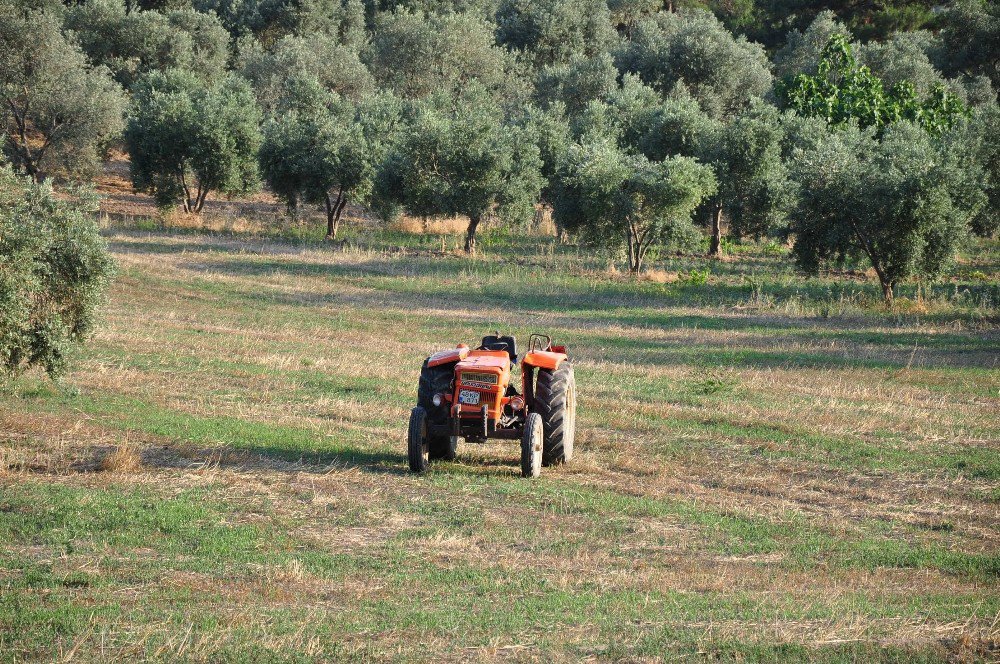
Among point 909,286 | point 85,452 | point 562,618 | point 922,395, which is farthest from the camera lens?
point 909,286

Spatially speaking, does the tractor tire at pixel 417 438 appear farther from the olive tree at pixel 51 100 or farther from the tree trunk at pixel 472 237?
the olive tree at pixel 51 100

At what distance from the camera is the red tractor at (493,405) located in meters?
14.1

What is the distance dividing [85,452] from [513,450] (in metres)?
6.19

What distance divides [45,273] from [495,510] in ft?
26.6

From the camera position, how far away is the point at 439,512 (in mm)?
12445

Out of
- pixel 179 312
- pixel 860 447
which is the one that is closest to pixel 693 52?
pixel 179 312

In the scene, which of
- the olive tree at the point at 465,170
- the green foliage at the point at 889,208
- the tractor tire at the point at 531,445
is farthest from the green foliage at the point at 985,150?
the tractor tire at the point at 531,445

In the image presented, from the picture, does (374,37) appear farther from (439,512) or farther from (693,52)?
(439,512)

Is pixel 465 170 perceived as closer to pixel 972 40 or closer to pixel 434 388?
pixel 434 388

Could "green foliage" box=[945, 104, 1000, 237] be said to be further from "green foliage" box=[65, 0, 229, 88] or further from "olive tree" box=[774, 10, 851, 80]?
"green foliage" box=[65, 0, 229, 88]

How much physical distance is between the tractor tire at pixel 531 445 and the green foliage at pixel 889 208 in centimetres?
2736

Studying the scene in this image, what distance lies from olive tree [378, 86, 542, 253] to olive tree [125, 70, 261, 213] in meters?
9.29

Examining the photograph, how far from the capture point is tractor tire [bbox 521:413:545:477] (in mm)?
14070

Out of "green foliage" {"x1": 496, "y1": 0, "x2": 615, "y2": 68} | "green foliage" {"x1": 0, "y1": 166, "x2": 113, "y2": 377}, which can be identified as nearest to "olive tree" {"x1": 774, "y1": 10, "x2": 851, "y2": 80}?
"green foliage" {"x1": 496, "y1": 0, "x2": 615, "y2": 68}
